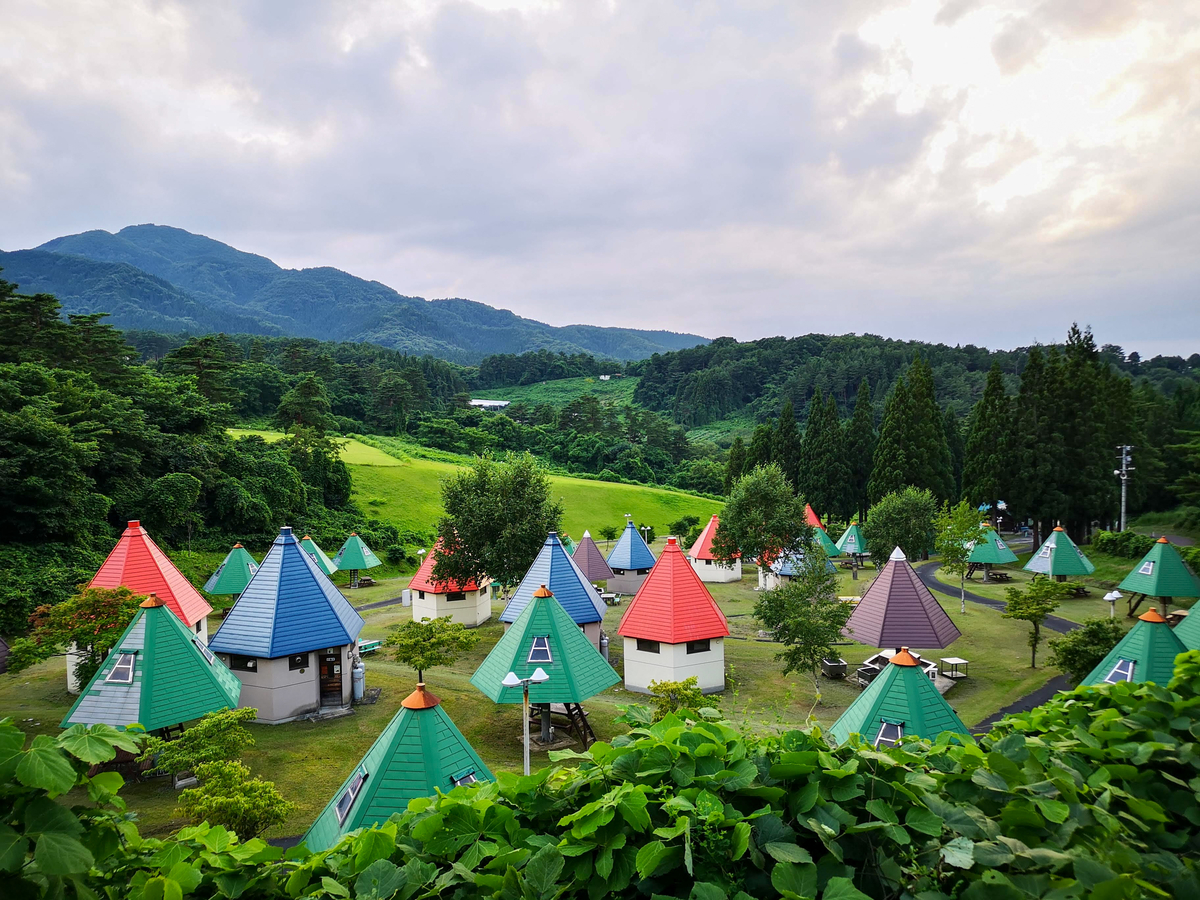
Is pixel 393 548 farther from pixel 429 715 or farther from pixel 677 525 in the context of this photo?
pixel 429 715

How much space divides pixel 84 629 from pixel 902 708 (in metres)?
19.7

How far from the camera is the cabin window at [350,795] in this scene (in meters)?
9.79

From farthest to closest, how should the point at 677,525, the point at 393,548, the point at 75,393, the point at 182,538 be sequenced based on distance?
the point at 677,525, the point at 393,548, the point at 182,538, the point at 75,393

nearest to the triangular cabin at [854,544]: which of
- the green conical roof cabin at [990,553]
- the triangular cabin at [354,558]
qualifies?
the green conical roof cabin at [990,553]

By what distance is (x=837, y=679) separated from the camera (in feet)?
78.3

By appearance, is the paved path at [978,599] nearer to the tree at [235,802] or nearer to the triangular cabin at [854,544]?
the triangular cabin at [854,544]

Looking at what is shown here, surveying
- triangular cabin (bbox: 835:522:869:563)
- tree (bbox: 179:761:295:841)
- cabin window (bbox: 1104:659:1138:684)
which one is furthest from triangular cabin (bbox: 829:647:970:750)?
triangular cabin (bbox: 835:522:869:563)

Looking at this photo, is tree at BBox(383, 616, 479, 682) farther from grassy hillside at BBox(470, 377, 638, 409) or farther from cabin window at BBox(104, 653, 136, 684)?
grassy hillside at BBox(470, 377, 638, 409)

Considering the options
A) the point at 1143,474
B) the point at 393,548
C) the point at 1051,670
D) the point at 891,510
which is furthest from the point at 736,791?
the point at 1143,474

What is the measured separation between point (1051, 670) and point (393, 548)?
129ft

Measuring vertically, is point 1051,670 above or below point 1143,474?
below

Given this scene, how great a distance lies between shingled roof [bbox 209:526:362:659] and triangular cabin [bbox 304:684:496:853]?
10222mm

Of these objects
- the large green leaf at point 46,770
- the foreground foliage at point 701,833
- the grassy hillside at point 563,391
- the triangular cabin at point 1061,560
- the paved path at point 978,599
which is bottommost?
the paved path at point 978,599

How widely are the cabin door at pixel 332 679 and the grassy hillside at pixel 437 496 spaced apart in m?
31.9
